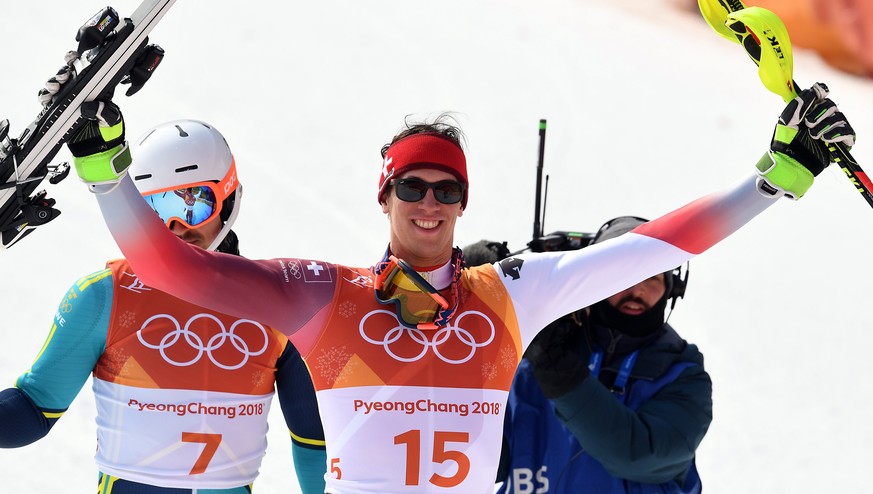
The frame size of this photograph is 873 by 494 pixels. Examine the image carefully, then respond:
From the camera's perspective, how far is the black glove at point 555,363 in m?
4.14

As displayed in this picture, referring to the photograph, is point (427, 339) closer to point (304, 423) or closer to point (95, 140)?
point (304, 423)

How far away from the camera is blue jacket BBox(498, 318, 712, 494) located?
4.12 m

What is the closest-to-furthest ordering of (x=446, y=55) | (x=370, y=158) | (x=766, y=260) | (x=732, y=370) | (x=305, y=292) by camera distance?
(x=305, y=292)
(x=732, y=370)
(x=766, y=260)
(x=370, y=158)
(x=446, y=55)

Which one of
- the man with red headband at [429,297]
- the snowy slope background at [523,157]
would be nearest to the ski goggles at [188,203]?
the man with red headband at [429,297]

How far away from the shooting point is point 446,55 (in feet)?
42.0

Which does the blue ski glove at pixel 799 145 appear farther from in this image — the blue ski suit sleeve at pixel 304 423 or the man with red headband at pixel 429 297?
the blue ski suit sleeve at pixel 304 423

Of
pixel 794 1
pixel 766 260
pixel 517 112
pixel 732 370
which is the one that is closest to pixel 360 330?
pixel 732 370

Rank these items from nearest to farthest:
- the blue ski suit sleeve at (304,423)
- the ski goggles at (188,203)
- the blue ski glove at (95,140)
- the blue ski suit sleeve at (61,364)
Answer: the blue ski glove at (95,140) < the blue ski suit sleeve at (61,364) < the blue ski suit sleeve at (304,423) < the ski goggles at (188,203)

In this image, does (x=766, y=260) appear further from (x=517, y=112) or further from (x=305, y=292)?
(x=305, y=292)

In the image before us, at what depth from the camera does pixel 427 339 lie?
11.4 feet

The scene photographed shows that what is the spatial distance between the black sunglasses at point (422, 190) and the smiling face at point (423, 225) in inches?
0.5

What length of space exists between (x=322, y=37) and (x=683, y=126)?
3.84 meters

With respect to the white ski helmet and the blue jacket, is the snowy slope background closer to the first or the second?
the blue jacket

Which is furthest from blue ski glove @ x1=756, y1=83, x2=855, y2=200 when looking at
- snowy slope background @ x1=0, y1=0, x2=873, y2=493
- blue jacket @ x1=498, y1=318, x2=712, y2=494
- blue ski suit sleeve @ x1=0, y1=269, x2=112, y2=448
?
snowy slope background @ x1=0, y1=0, x2=873, y2=493
